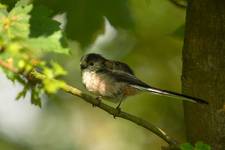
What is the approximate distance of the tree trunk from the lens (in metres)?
3.41

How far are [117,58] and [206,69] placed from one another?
3.09 meters

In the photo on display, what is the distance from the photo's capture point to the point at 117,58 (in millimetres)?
6488

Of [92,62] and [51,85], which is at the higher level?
[51,85]

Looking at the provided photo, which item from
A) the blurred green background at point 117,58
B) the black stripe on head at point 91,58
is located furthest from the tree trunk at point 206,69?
the black stripe on head at point 91,58

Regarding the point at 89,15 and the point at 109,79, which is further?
the point at 109,79

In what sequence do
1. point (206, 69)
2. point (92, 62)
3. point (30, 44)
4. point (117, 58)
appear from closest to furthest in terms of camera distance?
point (30, 44), point (206, 69), point (92, 62), point (117, 58)

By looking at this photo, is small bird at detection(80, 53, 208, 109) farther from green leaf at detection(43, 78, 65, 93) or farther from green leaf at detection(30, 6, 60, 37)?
green leaf at detection(43, 78, 65, 93)

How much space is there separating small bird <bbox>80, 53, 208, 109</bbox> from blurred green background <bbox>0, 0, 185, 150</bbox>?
0.18m

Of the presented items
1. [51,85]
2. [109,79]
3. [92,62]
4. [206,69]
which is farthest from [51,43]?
[92,62]

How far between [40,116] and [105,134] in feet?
3.26

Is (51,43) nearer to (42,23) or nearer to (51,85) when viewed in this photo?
(42,23)

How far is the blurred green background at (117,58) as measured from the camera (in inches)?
169

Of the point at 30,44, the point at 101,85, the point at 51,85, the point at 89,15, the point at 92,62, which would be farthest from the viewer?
the point at 92,62

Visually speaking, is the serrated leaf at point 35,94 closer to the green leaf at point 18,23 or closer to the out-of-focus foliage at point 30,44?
the out-of-focus foliage at point 30,44
